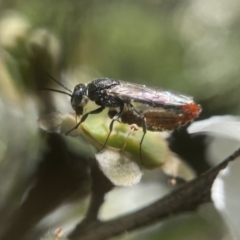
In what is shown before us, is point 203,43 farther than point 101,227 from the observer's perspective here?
Yes

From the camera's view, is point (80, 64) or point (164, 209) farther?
point (80, 64)

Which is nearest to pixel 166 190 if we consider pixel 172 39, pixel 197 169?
pixel 197 169

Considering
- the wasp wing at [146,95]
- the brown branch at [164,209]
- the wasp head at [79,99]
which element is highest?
the wasp wing at [146,95]

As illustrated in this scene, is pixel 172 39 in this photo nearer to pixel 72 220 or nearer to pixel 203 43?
pixel 203 43

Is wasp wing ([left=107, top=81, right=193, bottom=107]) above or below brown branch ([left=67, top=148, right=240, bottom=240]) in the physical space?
above

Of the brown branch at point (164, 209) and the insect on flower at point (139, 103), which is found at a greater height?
the insect on flower at point (139, 103)
